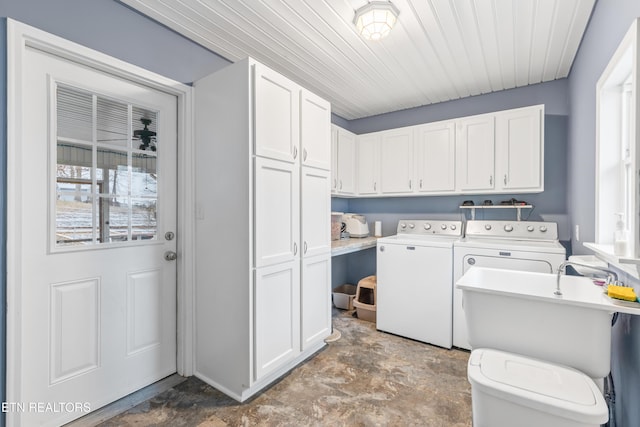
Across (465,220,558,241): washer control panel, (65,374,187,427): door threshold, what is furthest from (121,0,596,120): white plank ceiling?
(65,374,187,427): door threshold

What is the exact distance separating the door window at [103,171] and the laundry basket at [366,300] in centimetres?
221

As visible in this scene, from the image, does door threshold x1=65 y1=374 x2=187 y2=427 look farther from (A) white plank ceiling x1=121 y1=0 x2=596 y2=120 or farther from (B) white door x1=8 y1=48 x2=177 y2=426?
(A) white plank ceiling x1=121 y1=0 x2=596 y2=120

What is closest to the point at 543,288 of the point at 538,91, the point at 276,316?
the point at 276,316

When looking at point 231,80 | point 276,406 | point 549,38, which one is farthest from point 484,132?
point 276,406

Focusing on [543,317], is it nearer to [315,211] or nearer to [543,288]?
[543,288]

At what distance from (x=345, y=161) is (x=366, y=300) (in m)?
1.65

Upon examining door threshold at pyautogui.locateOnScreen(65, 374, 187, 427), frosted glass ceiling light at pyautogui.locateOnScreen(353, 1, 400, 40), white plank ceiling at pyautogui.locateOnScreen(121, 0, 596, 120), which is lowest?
door threshold at pyautogui.locateOnScreen(65, 374, 187, 427)

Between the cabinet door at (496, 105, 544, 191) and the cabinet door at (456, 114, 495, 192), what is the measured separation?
7 cm

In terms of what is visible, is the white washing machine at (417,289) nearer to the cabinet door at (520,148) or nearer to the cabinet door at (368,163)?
the cabinet door at (520,148)

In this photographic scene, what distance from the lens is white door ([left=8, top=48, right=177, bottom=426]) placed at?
1.49 meters

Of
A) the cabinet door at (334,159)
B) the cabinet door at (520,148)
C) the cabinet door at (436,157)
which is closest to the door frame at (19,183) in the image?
the cabinet door at (334,159)

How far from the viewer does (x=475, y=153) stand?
2.90m

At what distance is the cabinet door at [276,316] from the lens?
184 centimetres

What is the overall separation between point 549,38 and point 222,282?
290cm
